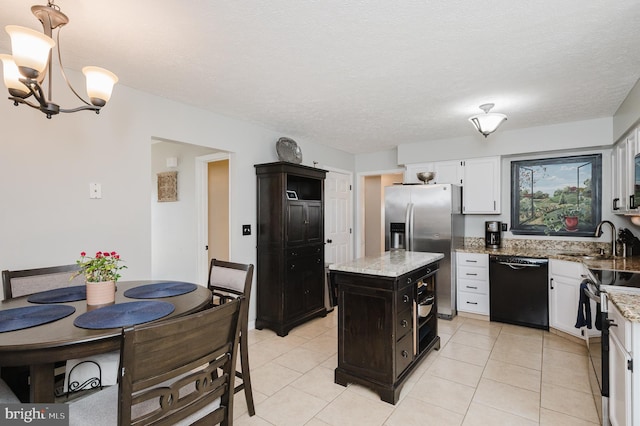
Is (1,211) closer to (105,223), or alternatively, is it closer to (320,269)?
(105,223)

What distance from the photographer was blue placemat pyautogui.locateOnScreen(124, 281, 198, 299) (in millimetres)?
1858

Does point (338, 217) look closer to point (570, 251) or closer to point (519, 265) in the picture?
point (519, 265)

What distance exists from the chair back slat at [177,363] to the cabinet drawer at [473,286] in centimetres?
356

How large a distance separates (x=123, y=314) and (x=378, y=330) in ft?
5.29

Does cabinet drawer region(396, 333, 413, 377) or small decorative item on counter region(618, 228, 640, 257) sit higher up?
small decorative item on counter region(618, 228, 640, 257)

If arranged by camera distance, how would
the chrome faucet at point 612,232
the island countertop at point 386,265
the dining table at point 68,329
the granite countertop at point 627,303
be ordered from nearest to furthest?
1. the dining table at point 68,329
2. the granite countertop at point 627,303
3. the island countertop at point 386,265
4. the chrome faucet at point 612,232

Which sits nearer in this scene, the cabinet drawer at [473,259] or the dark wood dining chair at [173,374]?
the dark wood dining chair at [173,374]

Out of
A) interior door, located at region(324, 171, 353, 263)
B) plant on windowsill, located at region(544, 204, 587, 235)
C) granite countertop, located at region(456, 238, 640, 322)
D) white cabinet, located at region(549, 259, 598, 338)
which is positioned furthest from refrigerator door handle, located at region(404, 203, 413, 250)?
plant on windowsill, located at region(544, 204, 587, 235)

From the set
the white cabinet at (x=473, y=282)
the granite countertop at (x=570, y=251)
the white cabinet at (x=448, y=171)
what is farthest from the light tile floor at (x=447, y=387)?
the white cabinet at (x=448, y=171)

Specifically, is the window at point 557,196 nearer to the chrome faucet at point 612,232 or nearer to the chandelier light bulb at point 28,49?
the chrome faucet at point 612,232

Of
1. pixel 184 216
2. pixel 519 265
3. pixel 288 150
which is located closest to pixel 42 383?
→ pixel 288 150

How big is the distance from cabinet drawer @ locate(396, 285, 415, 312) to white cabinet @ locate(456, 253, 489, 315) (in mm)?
1942

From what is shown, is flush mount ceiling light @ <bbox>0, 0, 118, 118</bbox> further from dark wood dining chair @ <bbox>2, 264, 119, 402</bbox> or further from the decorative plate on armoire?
the decorative plate on armoire

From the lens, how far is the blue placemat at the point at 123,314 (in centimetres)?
137
